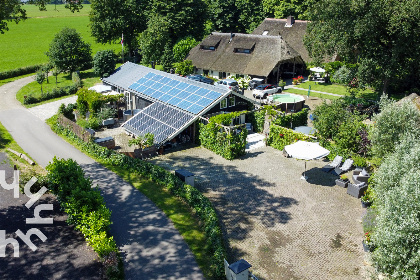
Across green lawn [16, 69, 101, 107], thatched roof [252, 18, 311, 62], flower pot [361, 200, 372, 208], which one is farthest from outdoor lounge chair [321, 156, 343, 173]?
green lawn [16, 69, 101, 107]

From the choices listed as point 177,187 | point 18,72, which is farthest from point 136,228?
point 18,72

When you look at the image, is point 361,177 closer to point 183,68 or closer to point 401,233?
point 401,233

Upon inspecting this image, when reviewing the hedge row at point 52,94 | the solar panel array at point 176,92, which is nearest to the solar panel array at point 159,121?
the solar panel array at point 176,92

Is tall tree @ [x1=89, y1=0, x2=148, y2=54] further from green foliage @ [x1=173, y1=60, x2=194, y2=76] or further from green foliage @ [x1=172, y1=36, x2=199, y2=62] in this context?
green foliage @ [x1=173, y1=60, x2=194, y2=76]

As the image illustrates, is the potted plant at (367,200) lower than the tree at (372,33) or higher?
lower

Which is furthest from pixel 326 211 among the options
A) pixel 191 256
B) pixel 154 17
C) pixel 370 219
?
pixel 154 17

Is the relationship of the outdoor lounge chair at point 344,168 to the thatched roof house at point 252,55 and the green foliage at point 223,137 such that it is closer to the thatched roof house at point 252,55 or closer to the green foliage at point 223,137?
the green foliage at point 223,137

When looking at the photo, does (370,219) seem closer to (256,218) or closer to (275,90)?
(256,218)
